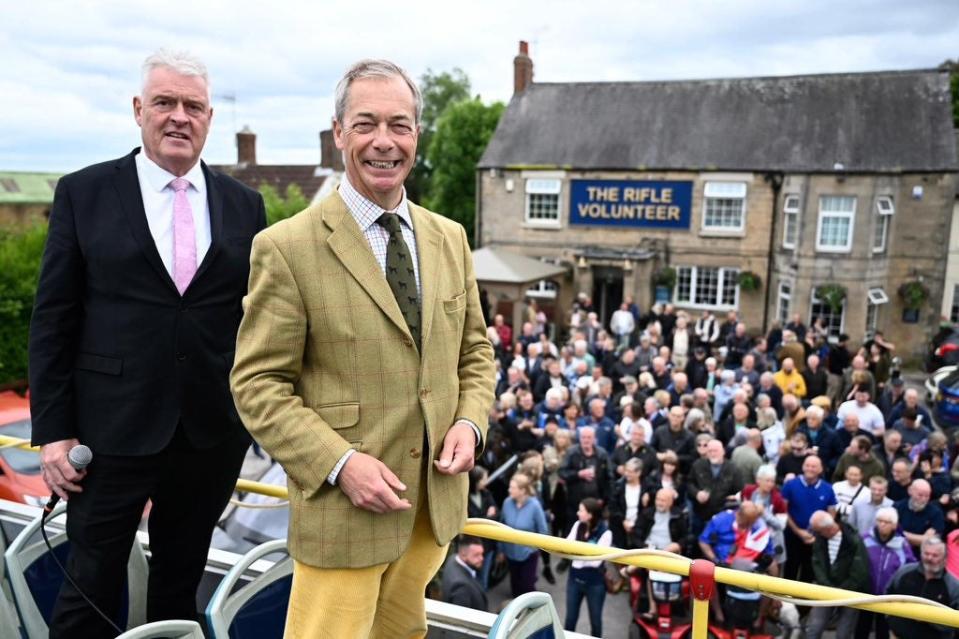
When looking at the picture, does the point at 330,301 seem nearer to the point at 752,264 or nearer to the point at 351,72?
the point at 351,72

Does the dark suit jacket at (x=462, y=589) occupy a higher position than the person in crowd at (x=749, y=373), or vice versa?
the person in crowd at (x=749, y=373)

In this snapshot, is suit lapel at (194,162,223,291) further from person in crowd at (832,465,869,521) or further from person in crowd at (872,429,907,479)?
person in crowd at (872,429,907,479)

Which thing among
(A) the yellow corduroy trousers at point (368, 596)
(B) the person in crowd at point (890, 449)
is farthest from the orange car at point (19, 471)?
(B) the person in crowd at point (890, 449)

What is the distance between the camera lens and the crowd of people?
21.4ft

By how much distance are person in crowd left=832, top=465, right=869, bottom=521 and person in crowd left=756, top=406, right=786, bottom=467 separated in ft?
4.10

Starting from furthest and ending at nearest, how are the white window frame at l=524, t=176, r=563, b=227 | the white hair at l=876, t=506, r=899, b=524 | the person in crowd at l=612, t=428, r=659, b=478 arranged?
the white window frame at l=524, t=176, r=563, b=227
the person in crowd at l=612, t=428, r=659, b=478
the white hair at l=876, t=506, r=899, b=524

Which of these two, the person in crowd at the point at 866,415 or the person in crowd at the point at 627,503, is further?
the person in crowd at the point at 866,415

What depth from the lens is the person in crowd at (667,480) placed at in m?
7.71

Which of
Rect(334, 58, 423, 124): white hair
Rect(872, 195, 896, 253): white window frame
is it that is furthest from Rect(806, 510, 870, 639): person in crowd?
Rect(872, 195, 896, 253): white window frame

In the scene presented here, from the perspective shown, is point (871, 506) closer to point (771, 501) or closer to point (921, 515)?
point (921, 515)

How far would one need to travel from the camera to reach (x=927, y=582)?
587cm

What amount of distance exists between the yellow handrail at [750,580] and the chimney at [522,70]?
79.8 ft

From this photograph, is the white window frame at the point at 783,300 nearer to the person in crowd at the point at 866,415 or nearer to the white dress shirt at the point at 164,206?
the person in crowd at the point at 866,415

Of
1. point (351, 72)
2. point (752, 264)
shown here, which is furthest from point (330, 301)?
point (752, 264)
